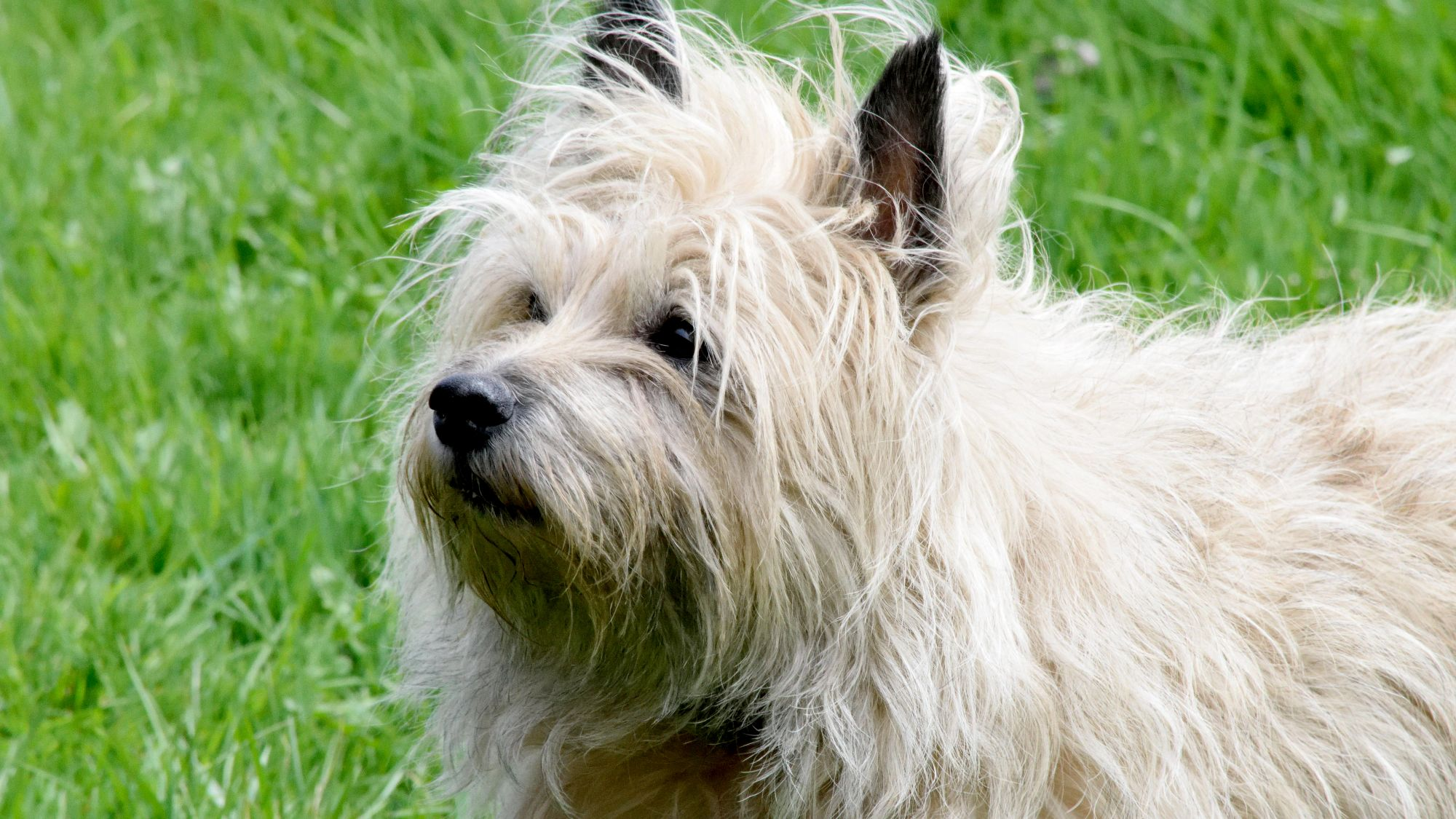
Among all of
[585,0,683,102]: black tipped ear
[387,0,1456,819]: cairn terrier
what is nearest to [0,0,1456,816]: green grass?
[387,0,1456,819]: cairn terrier

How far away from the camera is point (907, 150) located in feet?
9.18

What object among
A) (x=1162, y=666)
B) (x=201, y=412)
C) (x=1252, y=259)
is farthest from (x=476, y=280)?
(x=1252, y=259)

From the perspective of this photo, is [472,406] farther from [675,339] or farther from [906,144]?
[906,144]

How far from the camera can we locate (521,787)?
10.8ft

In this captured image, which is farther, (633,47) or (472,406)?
(633,47)

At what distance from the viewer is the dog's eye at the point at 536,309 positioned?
2988mm

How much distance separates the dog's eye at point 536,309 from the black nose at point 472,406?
0.32 meters

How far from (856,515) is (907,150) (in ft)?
2.02

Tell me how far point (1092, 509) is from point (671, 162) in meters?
0.95

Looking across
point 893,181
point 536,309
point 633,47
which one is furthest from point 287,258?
point 893,181

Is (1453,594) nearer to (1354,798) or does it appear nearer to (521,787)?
(1354,798)

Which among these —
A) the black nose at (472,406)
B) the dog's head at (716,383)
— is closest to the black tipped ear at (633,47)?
the dog's head at (716,383)

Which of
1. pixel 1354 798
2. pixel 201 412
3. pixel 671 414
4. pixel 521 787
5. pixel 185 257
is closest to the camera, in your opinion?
pixel 671 414

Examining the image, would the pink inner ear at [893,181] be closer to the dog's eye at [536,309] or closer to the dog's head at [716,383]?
the dog's head at [716,383]
